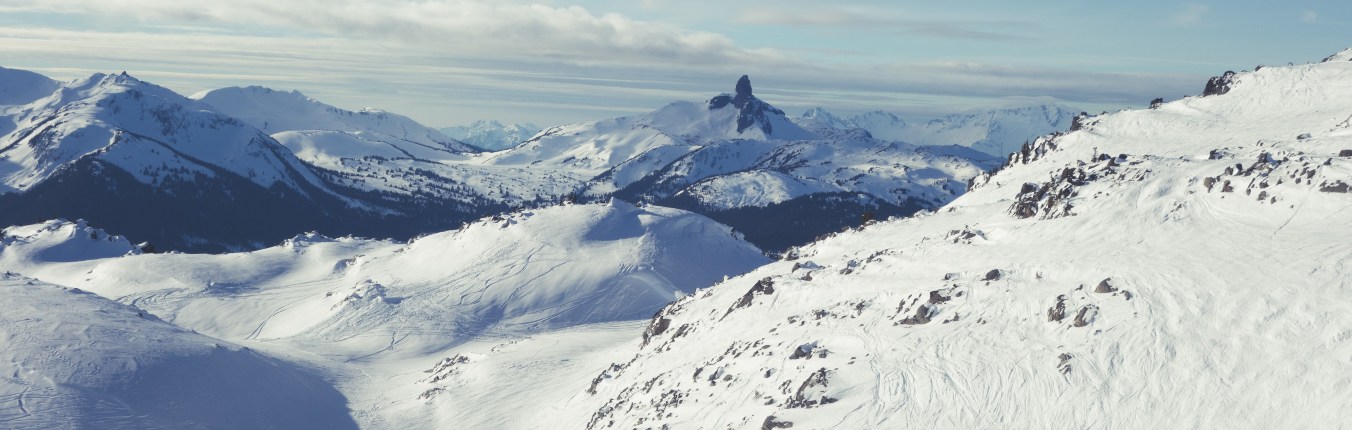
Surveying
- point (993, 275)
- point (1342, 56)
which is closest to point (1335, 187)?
point (993, 275)

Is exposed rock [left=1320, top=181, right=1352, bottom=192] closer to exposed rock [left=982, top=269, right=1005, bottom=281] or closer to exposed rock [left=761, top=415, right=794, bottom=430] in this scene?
exposed rock [left=982, top=269, right=1005, bottom=281]

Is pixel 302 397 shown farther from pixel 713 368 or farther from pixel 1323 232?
pixel 1323 232

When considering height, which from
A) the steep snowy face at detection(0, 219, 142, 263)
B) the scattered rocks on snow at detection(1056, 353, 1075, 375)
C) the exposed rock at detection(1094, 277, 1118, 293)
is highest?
the exposed rock at detection(1094, 277, 1118, 293)

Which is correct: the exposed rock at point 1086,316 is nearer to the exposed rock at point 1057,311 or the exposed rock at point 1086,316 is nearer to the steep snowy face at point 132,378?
the exposed rock at point 1057,311

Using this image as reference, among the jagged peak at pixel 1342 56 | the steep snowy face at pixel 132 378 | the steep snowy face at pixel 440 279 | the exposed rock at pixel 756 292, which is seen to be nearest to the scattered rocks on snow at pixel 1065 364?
the exposed rock at pixel 756 292

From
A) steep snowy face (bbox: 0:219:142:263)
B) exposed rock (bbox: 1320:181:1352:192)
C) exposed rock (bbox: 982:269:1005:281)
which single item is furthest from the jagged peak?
steep snowy face (bbox: 0:219:142:263)
